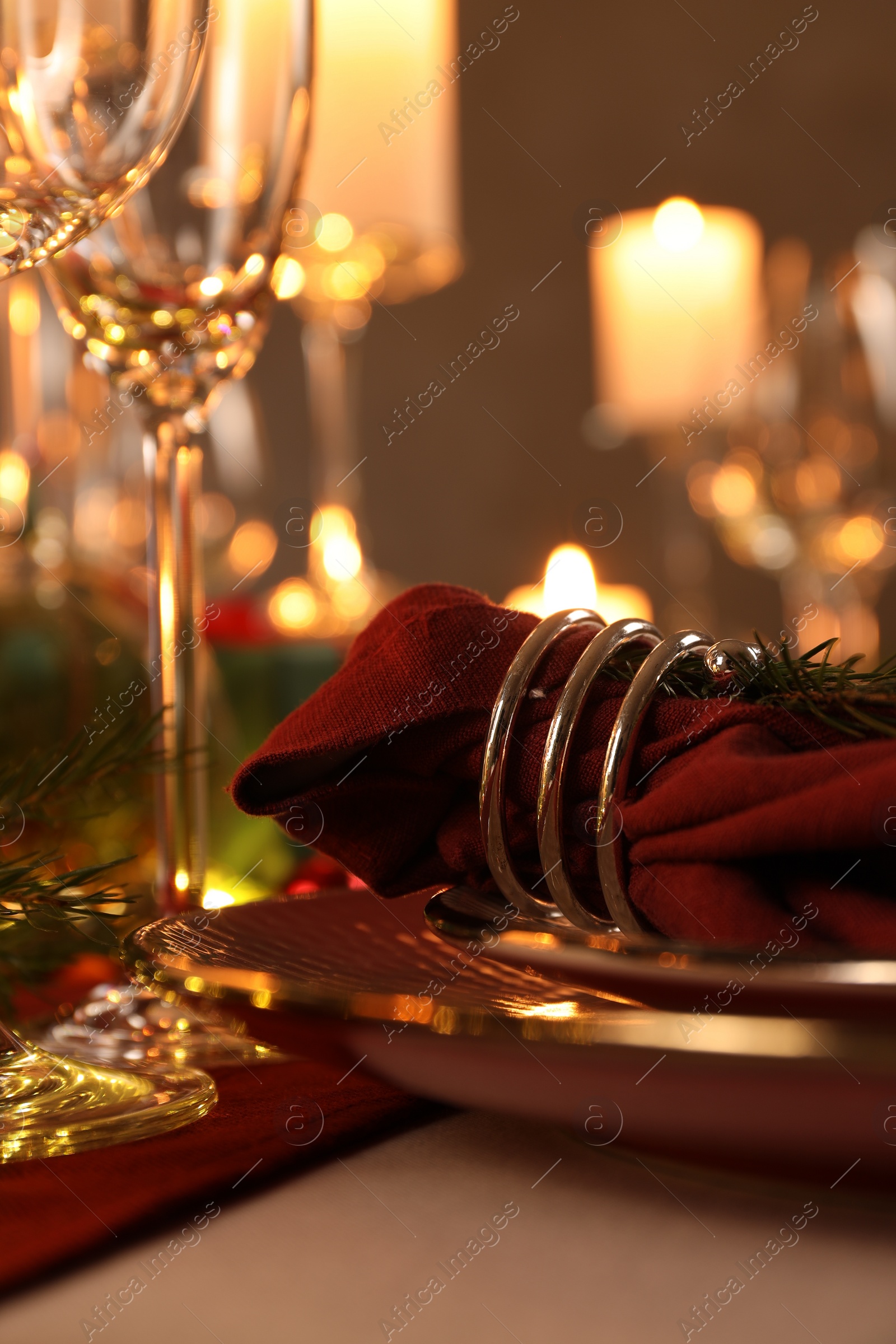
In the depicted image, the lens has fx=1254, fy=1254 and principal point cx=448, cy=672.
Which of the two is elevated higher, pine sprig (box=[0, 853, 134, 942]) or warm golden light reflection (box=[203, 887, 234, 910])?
pine sprig (box=[0, 853, 134, 942])


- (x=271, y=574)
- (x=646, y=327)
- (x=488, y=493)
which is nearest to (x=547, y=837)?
(x=646, y=327)

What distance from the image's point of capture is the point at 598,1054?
16 cm

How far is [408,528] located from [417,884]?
1.78 meters

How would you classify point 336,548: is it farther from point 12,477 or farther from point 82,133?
point 82,133

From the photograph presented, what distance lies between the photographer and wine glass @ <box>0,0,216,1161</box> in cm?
23

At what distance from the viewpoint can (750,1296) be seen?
0.52 ft

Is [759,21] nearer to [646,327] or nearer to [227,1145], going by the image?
[646,327]

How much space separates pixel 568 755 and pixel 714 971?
2.8 inches

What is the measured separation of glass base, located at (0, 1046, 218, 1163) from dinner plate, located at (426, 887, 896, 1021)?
69 mm

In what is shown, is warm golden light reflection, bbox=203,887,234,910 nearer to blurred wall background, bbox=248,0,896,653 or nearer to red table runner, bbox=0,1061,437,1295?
red table runner, bbox=0,1061,437,1295

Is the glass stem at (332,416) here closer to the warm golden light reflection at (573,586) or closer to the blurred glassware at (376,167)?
the blurred glassware at (376,167)

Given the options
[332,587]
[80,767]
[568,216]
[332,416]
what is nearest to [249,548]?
[332,416]

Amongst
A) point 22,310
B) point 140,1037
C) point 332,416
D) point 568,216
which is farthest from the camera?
point 568,216

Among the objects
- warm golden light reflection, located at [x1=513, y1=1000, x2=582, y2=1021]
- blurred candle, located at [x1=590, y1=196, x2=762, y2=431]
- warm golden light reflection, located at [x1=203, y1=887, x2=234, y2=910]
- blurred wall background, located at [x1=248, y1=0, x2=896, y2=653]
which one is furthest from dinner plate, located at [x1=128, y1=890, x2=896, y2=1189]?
blurred wall background, located at [x1=248, y1=0, x2=896, y2=653]
